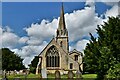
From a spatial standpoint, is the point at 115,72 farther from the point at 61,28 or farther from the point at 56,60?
the point at 61,28

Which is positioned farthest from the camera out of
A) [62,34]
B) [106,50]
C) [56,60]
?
[62,34]

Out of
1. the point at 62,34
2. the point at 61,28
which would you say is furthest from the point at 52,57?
the point at 61,28

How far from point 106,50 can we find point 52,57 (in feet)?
158

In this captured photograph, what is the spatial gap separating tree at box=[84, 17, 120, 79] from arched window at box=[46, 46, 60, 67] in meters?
40.6

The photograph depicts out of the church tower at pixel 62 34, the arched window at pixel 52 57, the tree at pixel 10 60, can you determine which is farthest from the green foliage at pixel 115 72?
the tree at pixel 10 60

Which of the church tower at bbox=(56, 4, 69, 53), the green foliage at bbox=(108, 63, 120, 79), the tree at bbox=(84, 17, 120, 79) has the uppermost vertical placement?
the church tower at bbox=(56, 4, 69, 53)

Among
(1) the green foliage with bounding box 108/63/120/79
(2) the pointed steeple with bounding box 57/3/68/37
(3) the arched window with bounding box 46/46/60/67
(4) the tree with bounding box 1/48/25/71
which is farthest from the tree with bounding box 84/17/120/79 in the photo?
(4) the tree with bounding box 1/48/25/71

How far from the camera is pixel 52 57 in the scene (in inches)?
3179

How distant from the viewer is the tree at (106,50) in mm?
33625

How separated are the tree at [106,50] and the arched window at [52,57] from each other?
4061 centimetres

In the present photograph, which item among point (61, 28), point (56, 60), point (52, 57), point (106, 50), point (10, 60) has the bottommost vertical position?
point (106, 50)

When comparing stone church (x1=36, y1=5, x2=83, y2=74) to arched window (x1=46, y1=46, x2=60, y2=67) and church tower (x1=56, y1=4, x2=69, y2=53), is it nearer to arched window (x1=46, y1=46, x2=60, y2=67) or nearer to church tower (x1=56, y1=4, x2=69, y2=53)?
arched window (x1=46, y1=46, x2=60, y2=67)

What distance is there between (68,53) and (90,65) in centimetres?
4474

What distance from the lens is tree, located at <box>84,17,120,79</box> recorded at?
33625mm
